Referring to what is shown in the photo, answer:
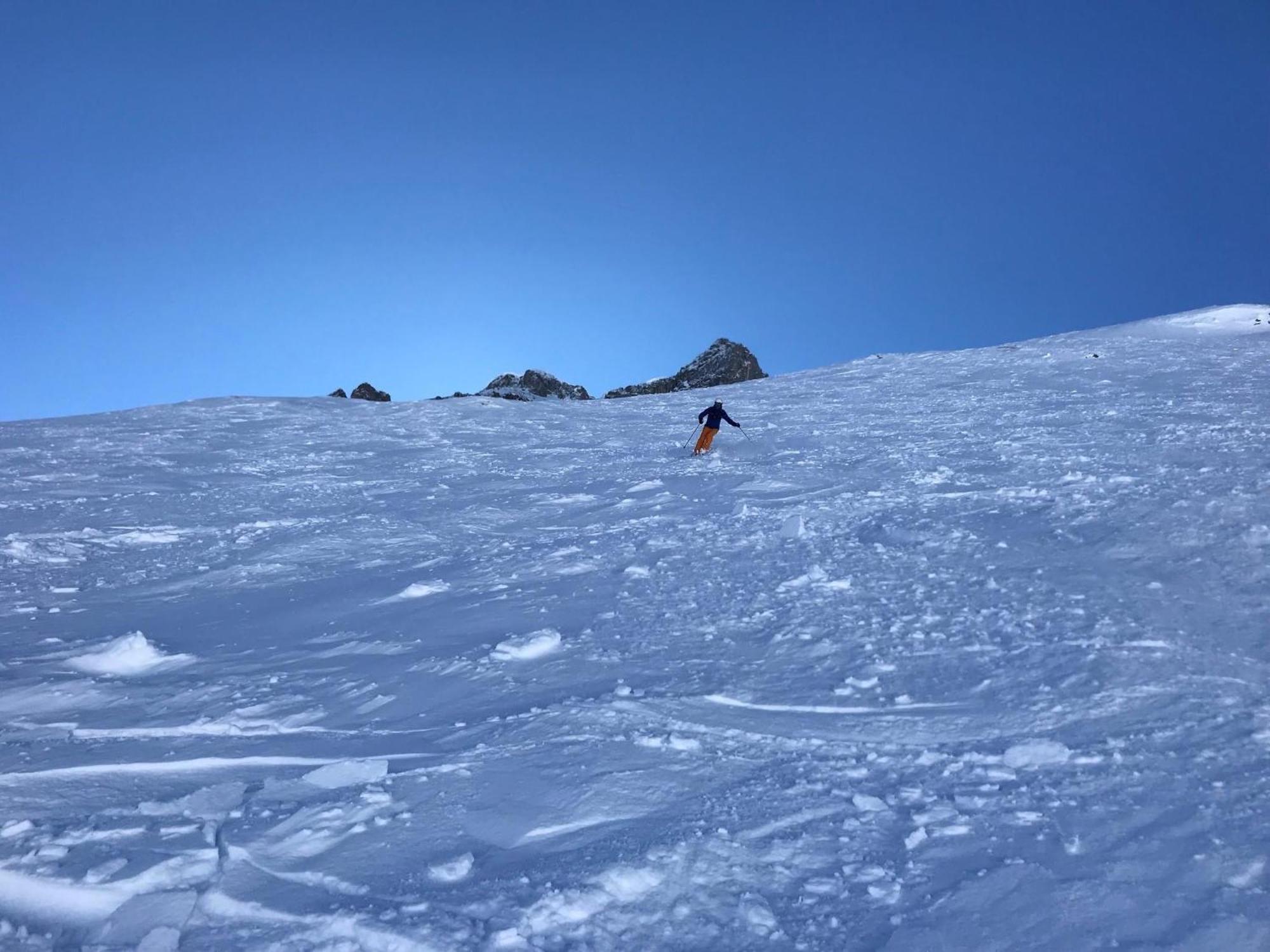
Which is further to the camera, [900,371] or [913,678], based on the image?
[900,371]

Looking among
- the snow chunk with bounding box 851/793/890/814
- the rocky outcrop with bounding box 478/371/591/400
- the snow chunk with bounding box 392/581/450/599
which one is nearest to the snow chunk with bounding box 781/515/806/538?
the snow chunk with bounding box 392/581/450/599

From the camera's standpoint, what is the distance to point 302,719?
467cm

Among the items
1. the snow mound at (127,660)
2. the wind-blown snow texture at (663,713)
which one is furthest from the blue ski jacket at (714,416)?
the snow mound at (127,660)

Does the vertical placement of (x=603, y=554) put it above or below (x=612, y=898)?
above

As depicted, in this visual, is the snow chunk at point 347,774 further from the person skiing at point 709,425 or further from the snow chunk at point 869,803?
the person skiing at point 709,425

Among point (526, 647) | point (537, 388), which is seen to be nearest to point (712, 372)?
point (537, 388)

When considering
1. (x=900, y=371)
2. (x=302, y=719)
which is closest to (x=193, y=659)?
(x=302, y=719)

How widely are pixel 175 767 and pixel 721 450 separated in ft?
33.5

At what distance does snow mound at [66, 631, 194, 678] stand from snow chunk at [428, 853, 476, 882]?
3383mm

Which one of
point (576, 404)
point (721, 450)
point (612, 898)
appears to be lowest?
point (612, 898)

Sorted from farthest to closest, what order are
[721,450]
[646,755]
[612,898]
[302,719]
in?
[721,450]
[302,719]
[646,755]
[612,898]

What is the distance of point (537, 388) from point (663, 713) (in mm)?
28337

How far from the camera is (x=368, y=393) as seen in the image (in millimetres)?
30438

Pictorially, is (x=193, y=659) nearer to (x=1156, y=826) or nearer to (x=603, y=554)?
(x=603, y=554)
